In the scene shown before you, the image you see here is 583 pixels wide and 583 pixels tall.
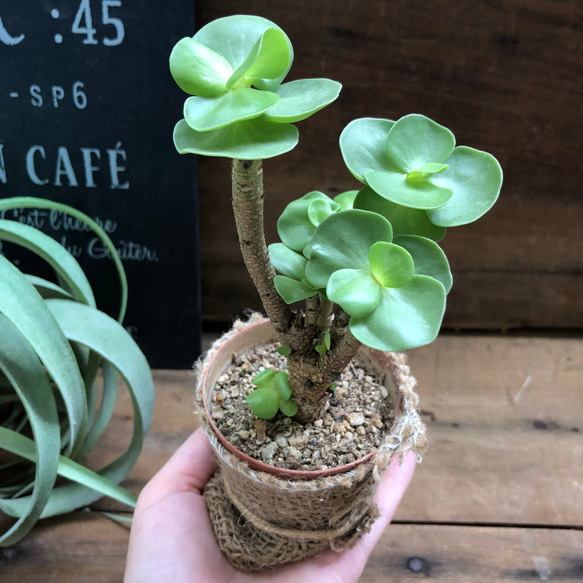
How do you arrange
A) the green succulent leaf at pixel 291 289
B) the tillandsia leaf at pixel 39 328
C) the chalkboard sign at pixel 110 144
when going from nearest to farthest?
the green succulent leaf at pixel 291 289, the tillandsia leaf at pixel 39 328, the chalkboard sign at pixel 110 144

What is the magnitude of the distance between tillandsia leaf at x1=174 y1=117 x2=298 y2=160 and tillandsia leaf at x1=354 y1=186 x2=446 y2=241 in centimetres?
8

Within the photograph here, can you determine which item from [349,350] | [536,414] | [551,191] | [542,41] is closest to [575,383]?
[536,414]

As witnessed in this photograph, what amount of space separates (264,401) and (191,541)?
0.63 ft

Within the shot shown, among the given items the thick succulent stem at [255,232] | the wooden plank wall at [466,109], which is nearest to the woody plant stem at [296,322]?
the thick succulent stem at [255,232]

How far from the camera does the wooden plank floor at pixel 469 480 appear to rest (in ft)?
1.97

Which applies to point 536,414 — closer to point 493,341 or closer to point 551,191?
point 493,341

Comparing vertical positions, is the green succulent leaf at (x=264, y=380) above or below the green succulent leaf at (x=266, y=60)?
below

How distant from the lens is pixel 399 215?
336 mm

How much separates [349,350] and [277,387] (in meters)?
0.10

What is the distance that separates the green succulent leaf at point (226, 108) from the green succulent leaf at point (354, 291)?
101 mm

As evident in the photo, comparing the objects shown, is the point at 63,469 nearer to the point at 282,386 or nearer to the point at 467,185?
the point at 282,386

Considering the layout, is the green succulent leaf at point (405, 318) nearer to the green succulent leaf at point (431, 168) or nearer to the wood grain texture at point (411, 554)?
the green succulent leaf at point (431, 168)

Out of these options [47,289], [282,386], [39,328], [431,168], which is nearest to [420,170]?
[431,168]

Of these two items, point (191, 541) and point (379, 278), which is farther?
point (191, 541)
